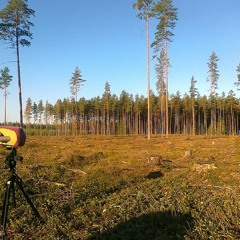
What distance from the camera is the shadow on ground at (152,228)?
455 cm

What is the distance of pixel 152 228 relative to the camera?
4.86 meters

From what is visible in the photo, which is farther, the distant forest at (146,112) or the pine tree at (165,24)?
the distant forest at (146,112)

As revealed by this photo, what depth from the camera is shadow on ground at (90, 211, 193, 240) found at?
4.55 m

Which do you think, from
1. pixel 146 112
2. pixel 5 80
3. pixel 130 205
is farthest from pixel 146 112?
pixel 130 205

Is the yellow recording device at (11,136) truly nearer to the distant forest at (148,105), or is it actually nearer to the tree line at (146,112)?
the distant forest at (148,105)

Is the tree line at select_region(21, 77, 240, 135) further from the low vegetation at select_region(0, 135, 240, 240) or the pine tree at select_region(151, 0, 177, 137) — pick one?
the low vegetation at select_region(0, 135, 240, 240)

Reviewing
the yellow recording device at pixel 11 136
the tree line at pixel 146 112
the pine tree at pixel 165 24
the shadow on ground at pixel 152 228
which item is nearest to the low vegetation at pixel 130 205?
the shadow on ground at pixel 152 228

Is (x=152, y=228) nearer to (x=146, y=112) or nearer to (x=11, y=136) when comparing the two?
(x=11, y=136)

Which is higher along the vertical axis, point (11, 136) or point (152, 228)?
point (11, 136)

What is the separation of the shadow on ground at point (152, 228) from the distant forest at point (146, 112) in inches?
2333

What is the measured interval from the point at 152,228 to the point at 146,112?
7854 cm

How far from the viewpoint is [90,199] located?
673 cm

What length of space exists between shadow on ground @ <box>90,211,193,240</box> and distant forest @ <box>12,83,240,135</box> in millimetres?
59264

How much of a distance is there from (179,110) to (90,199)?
76495mm
